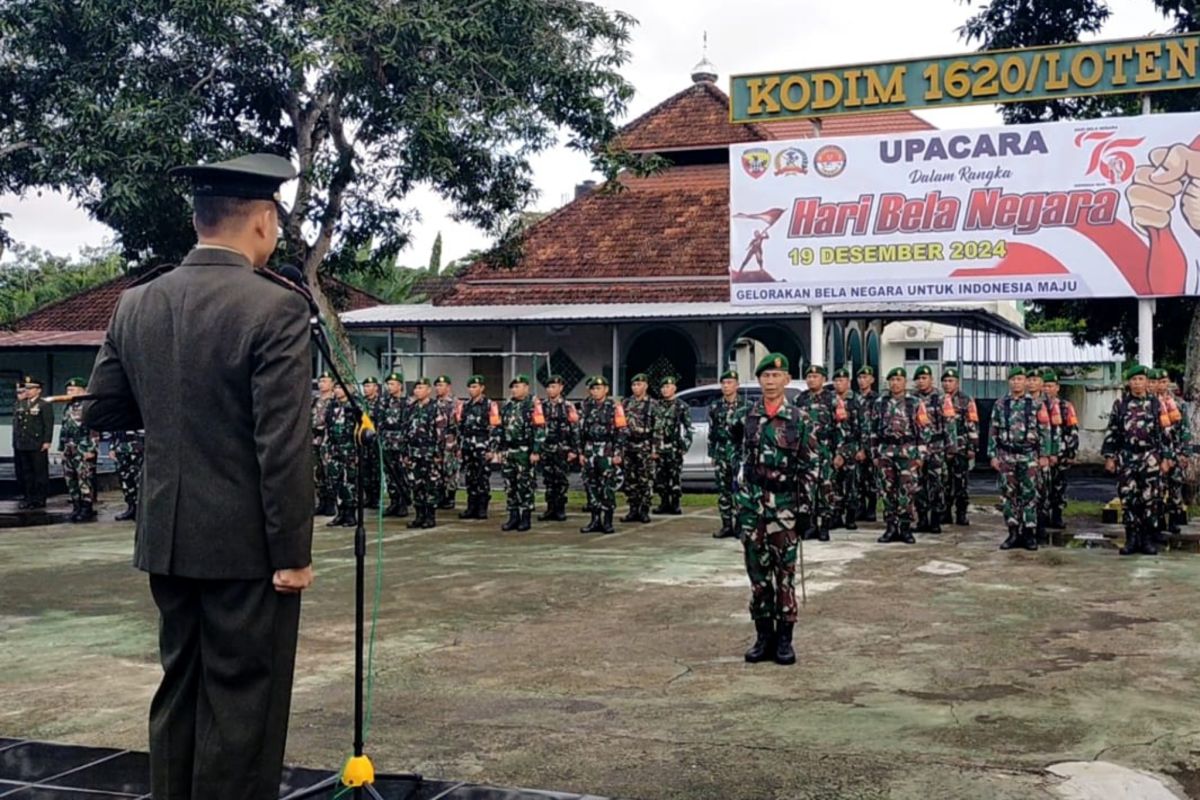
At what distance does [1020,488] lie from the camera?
12.1 metres

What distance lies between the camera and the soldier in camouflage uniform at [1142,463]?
11.7m

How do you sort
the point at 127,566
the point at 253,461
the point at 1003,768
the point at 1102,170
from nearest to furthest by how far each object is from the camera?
the point at 253,461, the point at 1003,768, the point at 127,566, the point at 1102,170

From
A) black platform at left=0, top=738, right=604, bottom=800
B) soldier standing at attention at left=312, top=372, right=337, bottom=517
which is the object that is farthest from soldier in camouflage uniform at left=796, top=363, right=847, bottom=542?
black platform at left=0, top=738, right=604, bottom=800

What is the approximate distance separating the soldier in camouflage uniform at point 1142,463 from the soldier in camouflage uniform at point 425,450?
24.5 feet

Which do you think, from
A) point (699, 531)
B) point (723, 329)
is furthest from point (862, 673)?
point (723, 329)

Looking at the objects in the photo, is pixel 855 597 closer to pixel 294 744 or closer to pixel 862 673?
pixel 862 673

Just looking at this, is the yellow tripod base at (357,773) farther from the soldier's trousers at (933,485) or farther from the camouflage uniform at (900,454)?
the soldier's trousers at (933,485)

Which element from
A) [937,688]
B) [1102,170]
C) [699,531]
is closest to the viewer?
[937,688]

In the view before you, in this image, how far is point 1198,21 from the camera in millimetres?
16969

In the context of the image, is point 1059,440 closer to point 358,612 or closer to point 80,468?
point 358,612

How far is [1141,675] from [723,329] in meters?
16.7

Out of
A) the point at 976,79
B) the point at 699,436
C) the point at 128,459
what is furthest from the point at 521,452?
the point at 976,79

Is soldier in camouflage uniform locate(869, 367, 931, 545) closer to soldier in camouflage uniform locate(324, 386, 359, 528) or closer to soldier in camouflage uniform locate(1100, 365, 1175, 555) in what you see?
soldier in camouflage uniform locate(1100, 365, 1175, 555)

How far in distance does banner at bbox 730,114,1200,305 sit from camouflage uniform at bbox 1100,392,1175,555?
3.37 metres
